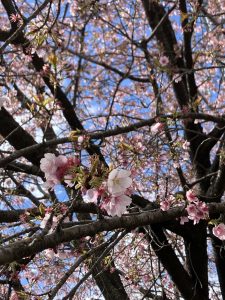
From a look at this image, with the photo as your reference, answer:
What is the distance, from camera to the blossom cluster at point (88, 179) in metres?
1.86

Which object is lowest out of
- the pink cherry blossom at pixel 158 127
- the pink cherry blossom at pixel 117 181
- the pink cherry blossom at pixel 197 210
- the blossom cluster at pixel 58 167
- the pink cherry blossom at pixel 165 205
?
the pink cherry blossom at pixel 117 181

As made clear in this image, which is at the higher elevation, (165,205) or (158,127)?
(158,127)

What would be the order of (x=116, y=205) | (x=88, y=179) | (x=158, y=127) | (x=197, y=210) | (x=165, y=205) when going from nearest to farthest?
(x=88, y=179) → (x=116, y=205) → (x=197, y=210) → (x=165, y=205) → (x=158, y=127)

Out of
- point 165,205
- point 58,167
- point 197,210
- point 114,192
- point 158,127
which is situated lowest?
point 114,192

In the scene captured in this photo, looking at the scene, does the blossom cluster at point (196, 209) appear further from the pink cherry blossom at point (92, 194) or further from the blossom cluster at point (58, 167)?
the blossom cluster at point (58, 167)

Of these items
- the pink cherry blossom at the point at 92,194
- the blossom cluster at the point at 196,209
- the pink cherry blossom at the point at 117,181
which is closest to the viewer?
the pink cherry blossom at the point at 117,181

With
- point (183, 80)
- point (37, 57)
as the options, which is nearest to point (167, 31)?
point (183, 80)

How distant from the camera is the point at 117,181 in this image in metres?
1.89

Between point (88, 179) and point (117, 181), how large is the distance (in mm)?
127

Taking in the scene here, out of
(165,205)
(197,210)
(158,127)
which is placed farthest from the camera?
(158,127)

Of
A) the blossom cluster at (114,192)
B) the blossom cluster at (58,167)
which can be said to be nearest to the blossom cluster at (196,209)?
the blossom cluster at (114,192)

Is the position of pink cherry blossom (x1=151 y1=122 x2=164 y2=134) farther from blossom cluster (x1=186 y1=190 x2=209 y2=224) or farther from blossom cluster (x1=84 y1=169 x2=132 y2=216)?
blossom cluster (x1=84 y1=169 x2=132 y2=216)

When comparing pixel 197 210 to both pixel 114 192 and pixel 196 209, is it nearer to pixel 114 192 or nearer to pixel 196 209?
pixel 196 209

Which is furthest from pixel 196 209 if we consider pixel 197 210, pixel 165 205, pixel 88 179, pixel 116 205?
pixel 88 179
